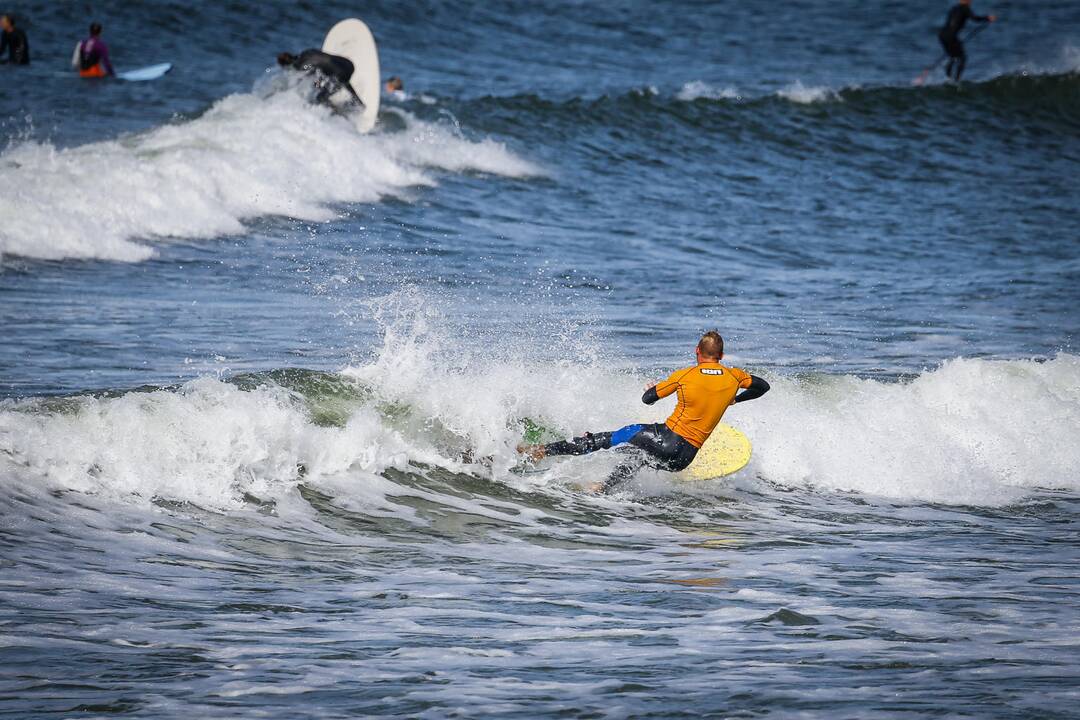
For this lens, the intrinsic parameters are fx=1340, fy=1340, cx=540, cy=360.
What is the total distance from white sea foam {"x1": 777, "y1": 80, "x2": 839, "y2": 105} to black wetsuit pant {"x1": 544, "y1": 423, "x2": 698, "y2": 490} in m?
20.1

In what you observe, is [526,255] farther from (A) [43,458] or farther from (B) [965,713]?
(B) [965,713]

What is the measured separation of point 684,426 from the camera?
905 centimetres

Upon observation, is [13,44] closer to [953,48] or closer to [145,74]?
[145,74]

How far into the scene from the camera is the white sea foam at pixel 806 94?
91.8 ft

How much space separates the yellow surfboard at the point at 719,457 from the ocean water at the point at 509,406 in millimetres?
204

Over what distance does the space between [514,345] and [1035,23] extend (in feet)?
115

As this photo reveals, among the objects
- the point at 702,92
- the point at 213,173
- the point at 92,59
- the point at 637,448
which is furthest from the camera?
the point at 702,92

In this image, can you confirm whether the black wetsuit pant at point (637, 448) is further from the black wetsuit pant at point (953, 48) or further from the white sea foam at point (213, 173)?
the black wetsuit pant at point (953, 48)

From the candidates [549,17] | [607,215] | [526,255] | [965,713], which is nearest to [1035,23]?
[549,17]

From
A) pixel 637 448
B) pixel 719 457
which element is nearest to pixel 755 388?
pixel 719 457

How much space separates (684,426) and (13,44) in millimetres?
20313

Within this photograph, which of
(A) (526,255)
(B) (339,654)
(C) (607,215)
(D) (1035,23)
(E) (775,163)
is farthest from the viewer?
(D) (1035,23)

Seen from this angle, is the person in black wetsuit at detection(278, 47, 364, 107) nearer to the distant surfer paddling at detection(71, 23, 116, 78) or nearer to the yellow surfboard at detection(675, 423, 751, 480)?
the distant surfer paddling at detection(71, 23, 116, 78)

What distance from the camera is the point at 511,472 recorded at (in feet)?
30.9
